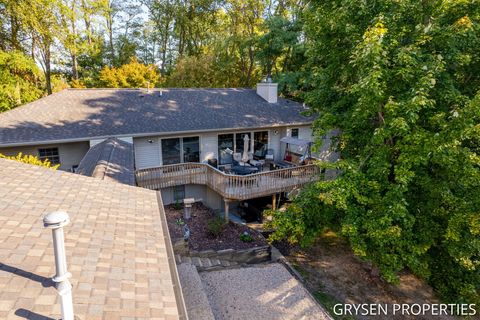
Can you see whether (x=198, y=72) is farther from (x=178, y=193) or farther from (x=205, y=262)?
(x=205, y=262)

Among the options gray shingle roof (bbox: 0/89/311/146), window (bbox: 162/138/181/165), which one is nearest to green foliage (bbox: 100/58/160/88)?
gray shingle roof (bbox: 0/89/311/146)

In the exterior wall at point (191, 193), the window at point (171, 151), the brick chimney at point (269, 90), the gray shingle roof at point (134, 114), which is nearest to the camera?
the gray shingle roof at point (134, 114)

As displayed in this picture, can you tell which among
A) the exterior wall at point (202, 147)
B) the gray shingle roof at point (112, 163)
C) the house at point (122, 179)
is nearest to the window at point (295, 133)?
the house at point (122, 179)

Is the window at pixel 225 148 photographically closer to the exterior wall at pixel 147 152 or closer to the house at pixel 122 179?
the house at pixel 122 179

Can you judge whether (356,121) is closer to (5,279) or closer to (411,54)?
(411,54)

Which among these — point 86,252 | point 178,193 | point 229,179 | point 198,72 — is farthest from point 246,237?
point 198,72

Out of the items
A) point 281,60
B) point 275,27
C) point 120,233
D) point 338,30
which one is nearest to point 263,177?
point 338,30

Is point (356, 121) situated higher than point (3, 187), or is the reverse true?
point (356, 121)
